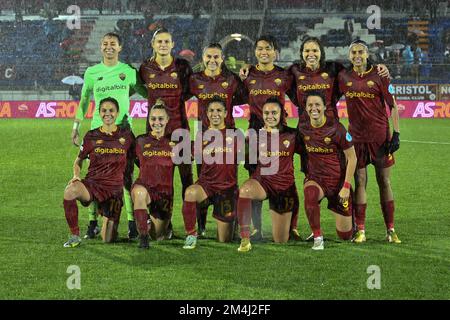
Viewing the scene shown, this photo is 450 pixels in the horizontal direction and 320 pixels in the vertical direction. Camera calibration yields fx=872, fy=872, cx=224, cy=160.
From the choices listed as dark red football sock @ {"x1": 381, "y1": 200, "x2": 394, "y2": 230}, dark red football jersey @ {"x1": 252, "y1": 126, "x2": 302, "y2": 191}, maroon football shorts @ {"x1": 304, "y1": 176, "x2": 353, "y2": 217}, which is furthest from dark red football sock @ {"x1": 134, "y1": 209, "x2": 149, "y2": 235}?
dark red football sock @ {"x1": 381, "y1": 200, "x2": 394, "y2": 230}

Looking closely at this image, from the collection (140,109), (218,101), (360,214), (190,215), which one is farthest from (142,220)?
(140,109)

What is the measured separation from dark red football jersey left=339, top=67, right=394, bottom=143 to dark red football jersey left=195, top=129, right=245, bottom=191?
1.08 metres

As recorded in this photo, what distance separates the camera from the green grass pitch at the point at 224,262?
6027 mm

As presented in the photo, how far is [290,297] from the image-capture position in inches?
231

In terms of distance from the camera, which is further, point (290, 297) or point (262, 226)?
point (262, 226)

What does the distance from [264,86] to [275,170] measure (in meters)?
0.81

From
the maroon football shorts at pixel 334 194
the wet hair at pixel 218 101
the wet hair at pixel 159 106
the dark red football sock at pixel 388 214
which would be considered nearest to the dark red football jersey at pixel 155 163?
the wet hair at pixel 159 106

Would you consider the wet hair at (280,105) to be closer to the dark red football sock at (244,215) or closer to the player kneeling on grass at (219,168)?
the player kneeling on grass at (219,168)

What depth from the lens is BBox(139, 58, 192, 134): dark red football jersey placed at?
27.0 feet

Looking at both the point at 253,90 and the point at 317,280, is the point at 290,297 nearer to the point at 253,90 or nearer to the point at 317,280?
the point at 317,280

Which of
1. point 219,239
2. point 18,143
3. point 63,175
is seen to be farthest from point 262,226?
point 18,143

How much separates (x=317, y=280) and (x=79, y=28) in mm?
31350

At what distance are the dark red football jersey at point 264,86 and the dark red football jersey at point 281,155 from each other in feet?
→ 1.17

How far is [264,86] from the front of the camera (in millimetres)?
8047
